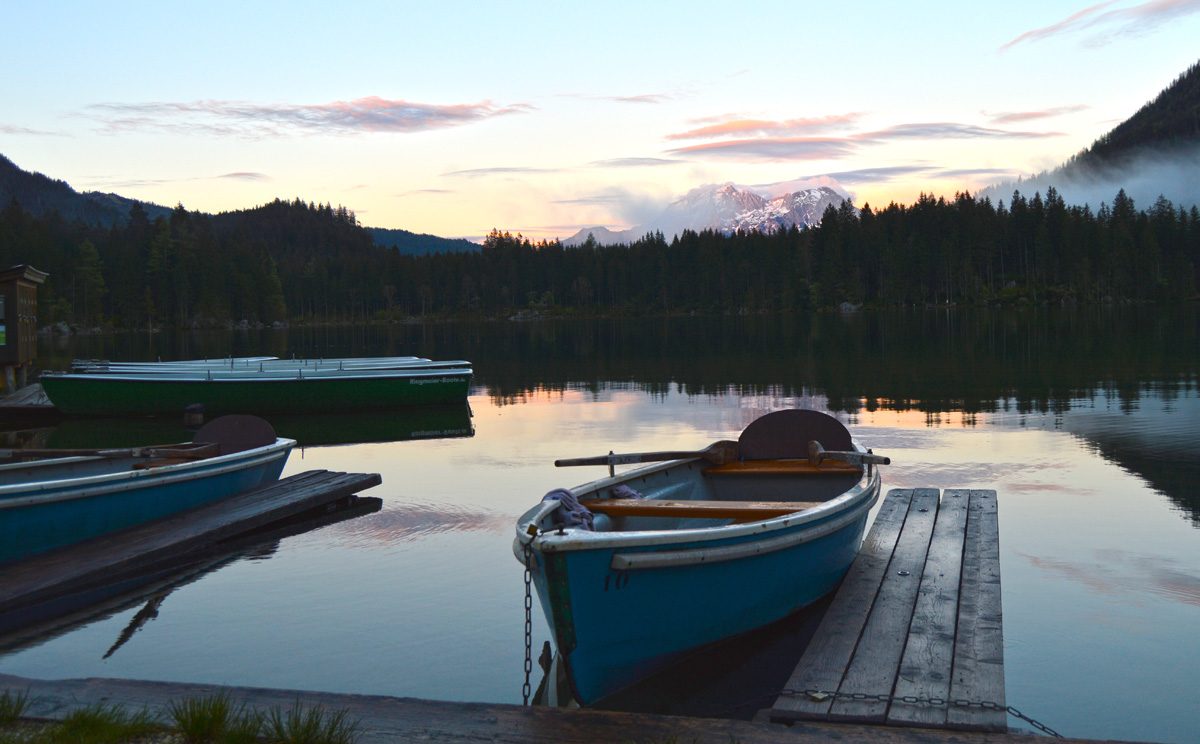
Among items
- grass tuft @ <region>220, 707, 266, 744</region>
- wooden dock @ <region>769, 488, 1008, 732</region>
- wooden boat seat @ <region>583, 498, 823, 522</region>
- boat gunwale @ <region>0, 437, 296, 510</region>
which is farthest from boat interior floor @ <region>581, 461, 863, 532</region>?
boat gunwale @ <region>0, 437, 296, 510</region>

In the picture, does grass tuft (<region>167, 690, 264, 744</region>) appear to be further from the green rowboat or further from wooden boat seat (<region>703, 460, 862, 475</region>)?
the green rowboat

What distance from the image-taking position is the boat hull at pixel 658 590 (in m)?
6.05

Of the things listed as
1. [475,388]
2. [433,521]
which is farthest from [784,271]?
[433,521]

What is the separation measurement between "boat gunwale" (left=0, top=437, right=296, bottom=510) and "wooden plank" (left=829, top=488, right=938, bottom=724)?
28.3 feet

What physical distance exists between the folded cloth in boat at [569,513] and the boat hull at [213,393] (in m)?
20.3

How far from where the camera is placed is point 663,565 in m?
6.34

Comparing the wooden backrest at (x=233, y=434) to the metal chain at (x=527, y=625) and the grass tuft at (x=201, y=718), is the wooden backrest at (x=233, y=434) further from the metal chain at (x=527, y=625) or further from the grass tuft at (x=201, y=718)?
the grass tuft at (x=201, y=718)

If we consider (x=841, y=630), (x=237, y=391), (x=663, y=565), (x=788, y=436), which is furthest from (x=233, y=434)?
(x=237, y=391)

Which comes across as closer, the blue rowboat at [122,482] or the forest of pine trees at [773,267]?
the blue rowboat at [122,482]

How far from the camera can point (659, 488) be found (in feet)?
32.3

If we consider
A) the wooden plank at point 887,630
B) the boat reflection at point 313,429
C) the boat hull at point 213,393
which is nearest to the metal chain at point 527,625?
the wooden plank at point 887,630

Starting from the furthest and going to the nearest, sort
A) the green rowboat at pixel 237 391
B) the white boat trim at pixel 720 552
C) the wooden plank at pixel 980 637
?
the green rowboat at pixel 237 391 < the white boat trim at pixel 720 552 < the wooden plank at pixel 980 637

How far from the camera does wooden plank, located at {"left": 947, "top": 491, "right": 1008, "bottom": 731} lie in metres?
5.53

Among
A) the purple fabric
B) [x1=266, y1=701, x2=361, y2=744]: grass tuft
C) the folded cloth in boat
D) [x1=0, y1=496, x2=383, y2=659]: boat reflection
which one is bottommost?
[x1=0, y1=496, x2=383, y2=659]: boat reflection
